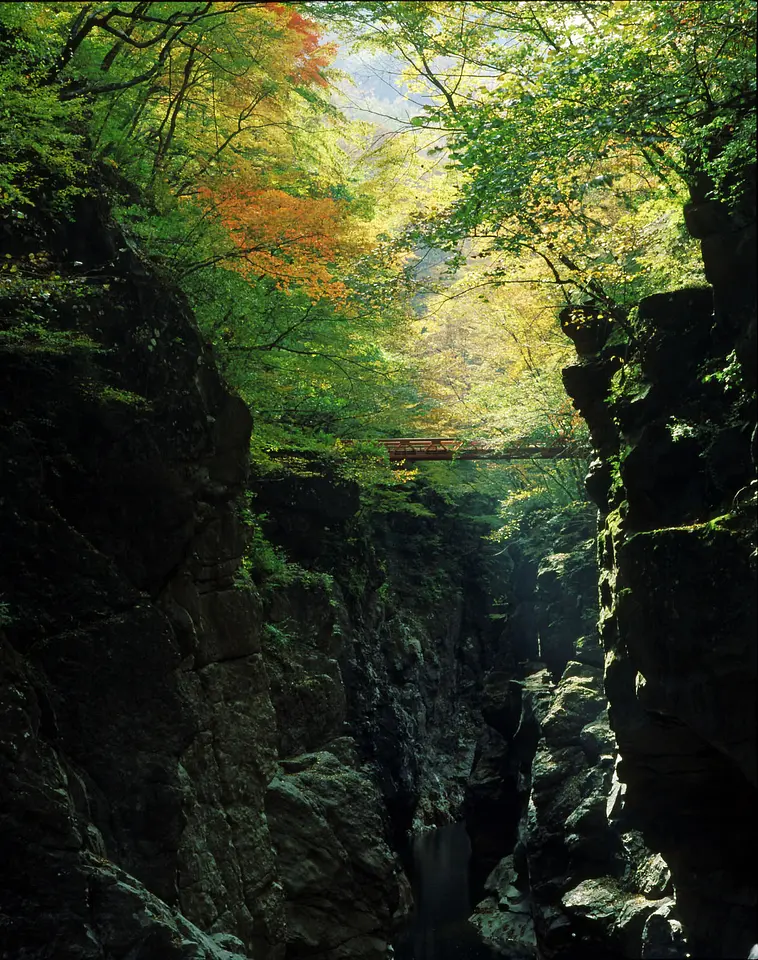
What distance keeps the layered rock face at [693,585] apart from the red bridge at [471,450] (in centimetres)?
809

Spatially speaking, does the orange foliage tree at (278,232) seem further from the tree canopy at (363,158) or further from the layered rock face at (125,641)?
the layered rock face at (125,641)

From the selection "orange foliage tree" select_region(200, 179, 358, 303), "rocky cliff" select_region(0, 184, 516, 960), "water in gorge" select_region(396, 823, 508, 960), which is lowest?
"water in gorge" select_region(396, 823, 508, 960)

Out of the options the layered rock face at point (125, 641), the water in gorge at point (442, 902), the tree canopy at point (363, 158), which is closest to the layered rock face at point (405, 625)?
the water in gorge at point (442, 902)

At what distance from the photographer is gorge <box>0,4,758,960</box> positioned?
870 centimetres

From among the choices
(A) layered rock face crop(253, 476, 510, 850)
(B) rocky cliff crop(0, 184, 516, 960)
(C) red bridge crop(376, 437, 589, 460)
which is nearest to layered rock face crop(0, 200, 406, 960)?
(B) rocky cliff crop(0, 184, 516, 960)

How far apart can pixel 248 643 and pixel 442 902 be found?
1281 cm

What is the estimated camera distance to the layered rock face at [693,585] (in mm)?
9188

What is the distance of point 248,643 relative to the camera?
13.1m

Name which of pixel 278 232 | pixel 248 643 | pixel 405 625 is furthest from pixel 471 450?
pixel 248 643

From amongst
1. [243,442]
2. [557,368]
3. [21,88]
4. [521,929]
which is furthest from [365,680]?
[21,88]

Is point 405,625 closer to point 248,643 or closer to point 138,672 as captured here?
point 248,643

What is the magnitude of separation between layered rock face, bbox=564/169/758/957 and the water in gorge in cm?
810

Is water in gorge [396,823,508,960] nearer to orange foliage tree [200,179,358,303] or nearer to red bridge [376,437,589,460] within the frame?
red bridge [376,437,589,460]

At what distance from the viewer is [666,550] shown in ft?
33.0
